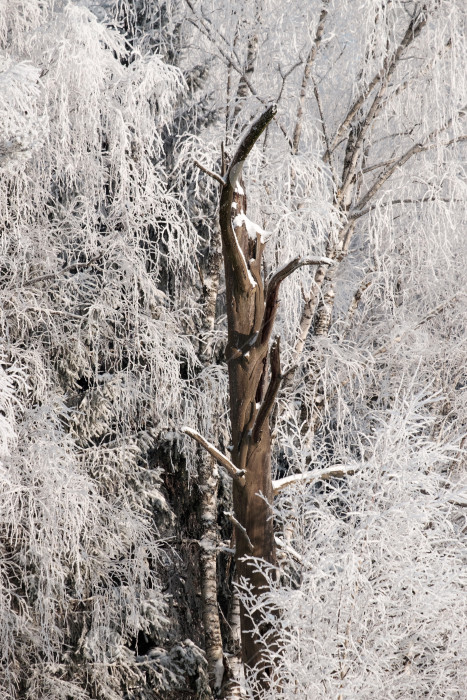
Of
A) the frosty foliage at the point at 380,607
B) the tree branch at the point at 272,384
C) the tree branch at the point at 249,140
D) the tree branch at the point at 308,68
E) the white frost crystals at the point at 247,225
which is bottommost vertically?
the frosty foliage at the point at 380,607

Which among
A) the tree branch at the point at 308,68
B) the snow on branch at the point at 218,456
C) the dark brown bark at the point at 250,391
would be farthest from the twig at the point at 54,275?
the snow on branch at the point at 218,456

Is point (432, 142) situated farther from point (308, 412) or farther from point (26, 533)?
point (26, 533)

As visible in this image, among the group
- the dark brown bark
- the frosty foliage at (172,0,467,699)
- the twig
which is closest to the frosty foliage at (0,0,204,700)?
the twig

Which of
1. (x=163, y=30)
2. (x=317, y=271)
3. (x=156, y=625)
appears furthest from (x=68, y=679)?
(x=163, y=30)

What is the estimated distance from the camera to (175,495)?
896 centimetres

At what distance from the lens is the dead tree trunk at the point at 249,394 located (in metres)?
4.72

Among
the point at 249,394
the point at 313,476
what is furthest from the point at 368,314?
the point at 249,394

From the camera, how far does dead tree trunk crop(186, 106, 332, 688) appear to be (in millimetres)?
4723

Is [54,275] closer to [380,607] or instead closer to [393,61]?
[393,61]

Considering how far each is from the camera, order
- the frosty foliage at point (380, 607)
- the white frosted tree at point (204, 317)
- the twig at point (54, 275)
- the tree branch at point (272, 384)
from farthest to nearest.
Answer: the twig at point (54, 275) → the white frosted tree at point (204, 317) → the tree branch at point (272, 384) → the frosty foliage at point (380, 607)

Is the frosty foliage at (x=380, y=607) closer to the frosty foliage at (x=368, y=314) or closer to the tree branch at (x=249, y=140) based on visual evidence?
the frosty foliage at (x=368, y=314)

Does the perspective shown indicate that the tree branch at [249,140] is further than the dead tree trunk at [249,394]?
No

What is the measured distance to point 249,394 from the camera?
4.99 meters

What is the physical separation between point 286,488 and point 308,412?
6.44 ft
